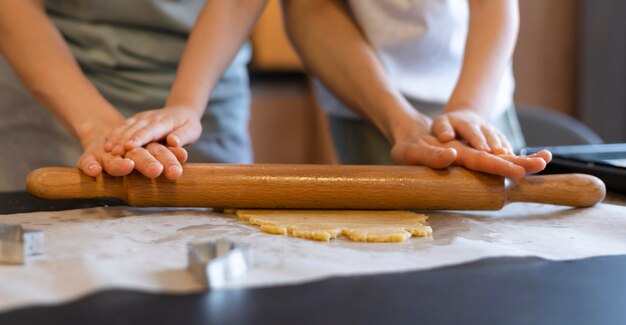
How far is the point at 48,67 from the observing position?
3.92 ft

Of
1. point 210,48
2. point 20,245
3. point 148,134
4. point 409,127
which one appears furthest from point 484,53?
point 20,245

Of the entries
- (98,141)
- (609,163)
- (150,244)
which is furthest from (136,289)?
(609,163)

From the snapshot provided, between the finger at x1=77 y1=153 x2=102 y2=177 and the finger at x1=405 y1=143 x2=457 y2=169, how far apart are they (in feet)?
1.33

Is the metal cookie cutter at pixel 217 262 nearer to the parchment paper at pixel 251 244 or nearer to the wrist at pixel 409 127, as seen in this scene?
the parchment paper at pixel 251 244

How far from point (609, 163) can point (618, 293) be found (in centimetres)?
54

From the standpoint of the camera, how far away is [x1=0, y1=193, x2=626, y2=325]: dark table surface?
21.7 inches

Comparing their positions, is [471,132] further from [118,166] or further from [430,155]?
[118,166]

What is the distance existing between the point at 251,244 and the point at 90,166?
28 centimetres

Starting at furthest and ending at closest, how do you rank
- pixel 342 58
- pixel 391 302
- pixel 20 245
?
pixel 342 58 → pixel 20 245 → pixel 391 302

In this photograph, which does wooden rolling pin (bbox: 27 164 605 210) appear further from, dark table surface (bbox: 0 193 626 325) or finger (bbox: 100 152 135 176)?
dark table surface (bbox: 0 193 626 325)

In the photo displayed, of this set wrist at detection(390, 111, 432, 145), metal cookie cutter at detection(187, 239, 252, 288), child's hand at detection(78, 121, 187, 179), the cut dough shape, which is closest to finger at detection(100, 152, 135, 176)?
child's hand at detection(78, 121, 187, 179)

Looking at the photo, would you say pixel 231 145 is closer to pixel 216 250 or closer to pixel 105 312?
pixel 216 250

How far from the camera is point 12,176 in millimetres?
1436

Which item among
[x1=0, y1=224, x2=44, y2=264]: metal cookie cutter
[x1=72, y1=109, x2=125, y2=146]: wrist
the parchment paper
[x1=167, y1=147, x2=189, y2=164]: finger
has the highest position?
[x1=72, y1=109, x2=125, y2=146]: wrist
